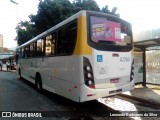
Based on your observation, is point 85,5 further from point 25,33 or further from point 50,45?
point 50,45

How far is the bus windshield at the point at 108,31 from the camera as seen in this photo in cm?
652

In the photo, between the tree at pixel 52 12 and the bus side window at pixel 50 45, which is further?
the tree at pixel 52 12

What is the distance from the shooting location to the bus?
626cm

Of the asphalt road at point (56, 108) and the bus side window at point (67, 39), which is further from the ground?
the bus side window at point (67, 39)

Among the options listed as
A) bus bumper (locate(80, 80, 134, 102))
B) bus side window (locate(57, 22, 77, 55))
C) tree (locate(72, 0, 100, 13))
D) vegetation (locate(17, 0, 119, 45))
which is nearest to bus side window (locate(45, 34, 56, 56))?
bus side window (locate(57, 22, 77, 55))

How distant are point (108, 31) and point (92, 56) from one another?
1.07 meters

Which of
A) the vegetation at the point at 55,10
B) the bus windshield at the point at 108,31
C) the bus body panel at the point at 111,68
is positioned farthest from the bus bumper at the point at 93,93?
the vegetation at the point at 55,10

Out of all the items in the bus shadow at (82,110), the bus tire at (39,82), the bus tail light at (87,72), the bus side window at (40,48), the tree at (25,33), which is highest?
the tree at (25,33)

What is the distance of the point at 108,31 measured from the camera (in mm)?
6777

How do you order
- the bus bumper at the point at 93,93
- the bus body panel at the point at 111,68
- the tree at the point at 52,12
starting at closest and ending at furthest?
the bus bumper at the point at 93,93 < the bus body panel at the point at 111,68 < the tree at the point at 52,12

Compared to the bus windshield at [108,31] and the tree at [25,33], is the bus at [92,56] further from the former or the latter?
the tree at [25,33]

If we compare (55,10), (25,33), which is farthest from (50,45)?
(25,33)

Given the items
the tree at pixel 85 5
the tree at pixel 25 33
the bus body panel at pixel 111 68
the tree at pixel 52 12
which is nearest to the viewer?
the bus body panel at pixel 111 68

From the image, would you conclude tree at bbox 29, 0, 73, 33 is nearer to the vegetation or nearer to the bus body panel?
the vegetation
